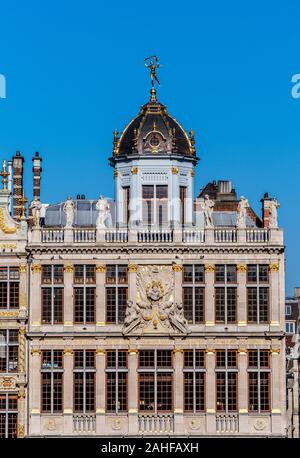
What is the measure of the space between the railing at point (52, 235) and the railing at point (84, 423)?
24.4ft

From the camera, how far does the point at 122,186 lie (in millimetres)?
79375

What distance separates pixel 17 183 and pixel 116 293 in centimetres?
741

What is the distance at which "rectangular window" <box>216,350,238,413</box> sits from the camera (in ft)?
250

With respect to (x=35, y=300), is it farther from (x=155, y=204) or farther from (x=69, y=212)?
(x=155, y=204)

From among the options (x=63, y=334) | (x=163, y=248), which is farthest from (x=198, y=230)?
(x=63, y=334)

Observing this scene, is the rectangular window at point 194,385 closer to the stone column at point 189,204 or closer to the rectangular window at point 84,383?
the rectangular window at point 84,383

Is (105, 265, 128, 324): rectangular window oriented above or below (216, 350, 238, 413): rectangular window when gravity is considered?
above

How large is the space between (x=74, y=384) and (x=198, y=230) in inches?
329

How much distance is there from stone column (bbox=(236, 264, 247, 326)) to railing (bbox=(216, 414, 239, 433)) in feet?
12.8

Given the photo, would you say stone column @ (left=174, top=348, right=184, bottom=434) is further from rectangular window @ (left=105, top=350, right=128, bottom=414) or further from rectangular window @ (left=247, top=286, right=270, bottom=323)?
rectangular window @ (left=247, top=286, right=270, bottom=323)

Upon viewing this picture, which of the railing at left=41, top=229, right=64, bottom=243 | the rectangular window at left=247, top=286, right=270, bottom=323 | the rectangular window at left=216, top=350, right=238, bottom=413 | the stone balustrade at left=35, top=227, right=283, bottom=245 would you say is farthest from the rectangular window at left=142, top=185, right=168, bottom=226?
the rectangular window at left=216, top=350, right=238, bottom=413

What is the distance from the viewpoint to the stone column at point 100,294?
76.6 meters

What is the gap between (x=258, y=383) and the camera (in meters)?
76.4

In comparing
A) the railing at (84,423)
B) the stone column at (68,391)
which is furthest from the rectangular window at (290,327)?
the stone column at (68,391)
